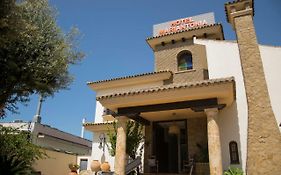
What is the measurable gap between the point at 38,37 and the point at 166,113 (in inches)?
285

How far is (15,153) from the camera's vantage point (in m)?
11.1

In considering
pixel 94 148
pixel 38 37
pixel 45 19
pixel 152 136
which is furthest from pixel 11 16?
pixel 94 148

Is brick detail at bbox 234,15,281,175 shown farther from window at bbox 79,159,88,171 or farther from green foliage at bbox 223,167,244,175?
window at bbox 79,159,88,171

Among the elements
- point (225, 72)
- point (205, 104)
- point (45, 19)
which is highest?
point (45, 19)

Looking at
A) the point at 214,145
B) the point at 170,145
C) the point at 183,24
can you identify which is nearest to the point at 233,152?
the point at 214,145

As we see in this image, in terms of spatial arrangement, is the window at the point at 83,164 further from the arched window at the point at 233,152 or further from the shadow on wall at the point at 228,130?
the arched window at the point at 233,152

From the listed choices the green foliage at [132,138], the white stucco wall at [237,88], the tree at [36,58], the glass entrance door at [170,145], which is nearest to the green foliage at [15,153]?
the tree at [36,58]

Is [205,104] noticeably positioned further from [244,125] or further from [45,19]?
[45,19]

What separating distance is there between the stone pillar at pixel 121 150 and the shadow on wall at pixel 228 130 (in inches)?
184

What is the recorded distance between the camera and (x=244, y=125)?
39.6 feet

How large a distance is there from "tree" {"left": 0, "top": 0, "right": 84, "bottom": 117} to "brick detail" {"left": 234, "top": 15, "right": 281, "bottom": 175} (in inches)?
331

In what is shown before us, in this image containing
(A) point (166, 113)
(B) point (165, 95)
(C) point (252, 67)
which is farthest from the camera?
(A) point (166, 113)

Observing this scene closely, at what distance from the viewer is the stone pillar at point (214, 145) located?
9.91 m

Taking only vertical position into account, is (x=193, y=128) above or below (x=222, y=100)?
below
